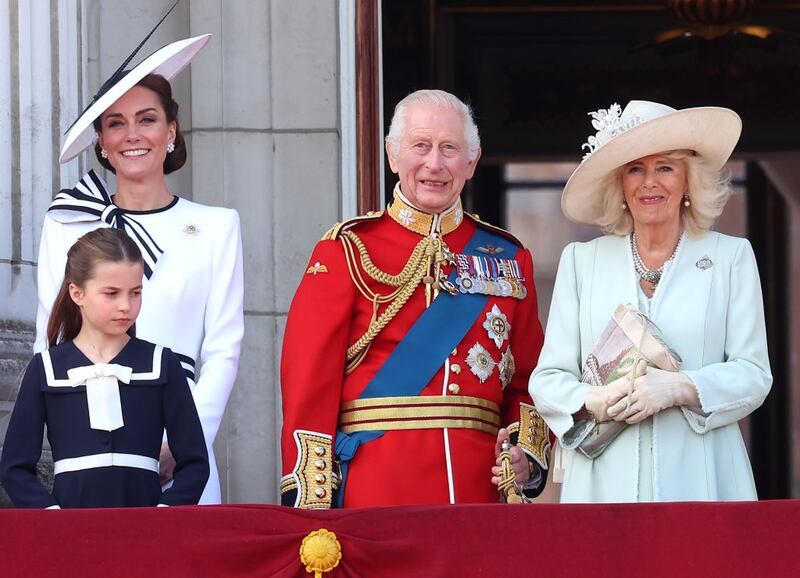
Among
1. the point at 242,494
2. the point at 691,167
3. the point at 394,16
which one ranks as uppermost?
the point at 394,16

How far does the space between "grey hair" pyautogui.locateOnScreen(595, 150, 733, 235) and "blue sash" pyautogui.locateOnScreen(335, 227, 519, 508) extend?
370 millimetres

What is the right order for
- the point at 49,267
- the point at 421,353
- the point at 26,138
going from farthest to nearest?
the point at 26,138, the point at 49,267, the point at 421,353

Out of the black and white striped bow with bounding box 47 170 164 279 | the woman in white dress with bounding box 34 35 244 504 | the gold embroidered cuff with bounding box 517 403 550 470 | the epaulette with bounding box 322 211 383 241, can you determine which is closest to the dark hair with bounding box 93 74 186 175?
the woman in white dress with bounding box 34 35 244 504

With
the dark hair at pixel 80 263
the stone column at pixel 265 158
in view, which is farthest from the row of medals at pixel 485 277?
the stone column at pixel 265 158

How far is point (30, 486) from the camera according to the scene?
13.4 ft

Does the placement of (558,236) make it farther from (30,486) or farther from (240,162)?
(30,486)

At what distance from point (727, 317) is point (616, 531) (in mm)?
762

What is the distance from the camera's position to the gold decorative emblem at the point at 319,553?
3869 millimetres

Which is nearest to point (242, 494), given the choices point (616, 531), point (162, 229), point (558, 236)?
point (162, 229)

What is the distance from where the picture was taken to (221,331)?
470cm

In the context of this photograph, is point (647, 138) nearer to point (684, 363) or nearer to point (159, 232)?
point (684, 363)

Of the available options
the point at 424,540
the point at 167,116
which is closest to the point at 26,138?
the point at 167,116

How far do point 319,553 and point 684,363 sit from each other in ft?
3.39

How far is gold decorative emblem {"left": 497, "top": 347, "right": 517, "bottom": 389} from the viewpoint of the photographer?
15.2 ft
